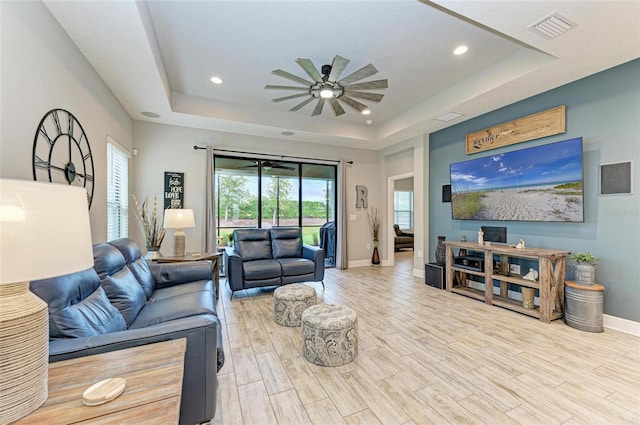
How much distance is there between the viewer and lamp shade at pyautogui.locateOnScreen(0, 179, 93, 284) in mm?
799

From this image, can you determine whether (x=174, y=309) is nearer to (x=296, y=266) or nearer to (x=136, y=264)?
(x=136, y=264)

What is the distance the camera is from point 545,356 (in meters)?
2.39

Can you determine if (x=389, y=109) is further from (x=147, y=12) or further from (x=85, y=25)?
(x=85, y=25)

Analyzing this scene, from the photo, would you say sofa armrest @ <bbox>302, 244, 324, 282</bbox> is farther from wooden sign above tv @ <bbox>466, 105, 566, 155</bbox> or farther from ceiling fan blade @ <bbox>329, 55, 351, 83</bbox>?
wooden sign above tv @ <bbox>466, 105, 566, 155</bbox>

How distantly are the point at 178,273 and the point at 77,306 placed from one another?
1.57 m

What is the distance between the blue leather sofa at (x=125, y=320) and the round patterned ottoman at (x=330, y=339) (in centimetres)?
79

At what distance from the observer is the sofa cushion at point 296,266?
4.24 metres

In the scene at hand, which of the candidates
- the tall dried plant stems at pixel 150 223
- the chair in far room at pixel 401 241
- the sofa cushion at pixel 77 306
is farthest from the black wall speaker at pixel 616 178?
the chair in far room at pixel 401 241

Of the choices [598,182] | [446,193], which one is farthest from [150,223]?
[598,182]

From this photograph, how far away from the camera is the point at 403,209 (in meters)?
10.6

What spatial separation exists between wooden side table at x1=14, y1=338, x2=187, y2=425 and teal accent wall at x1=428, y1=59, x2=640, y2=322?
4.23 m

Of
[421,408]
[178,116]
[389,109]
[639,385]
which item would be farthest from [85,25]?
[639,385]

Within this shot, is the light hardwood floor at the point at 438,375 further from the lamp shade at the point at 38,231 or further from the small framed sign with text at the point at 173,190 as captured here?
the small framed sign with text at the point at 173,190

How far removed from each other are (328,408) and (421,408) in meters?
0.61
